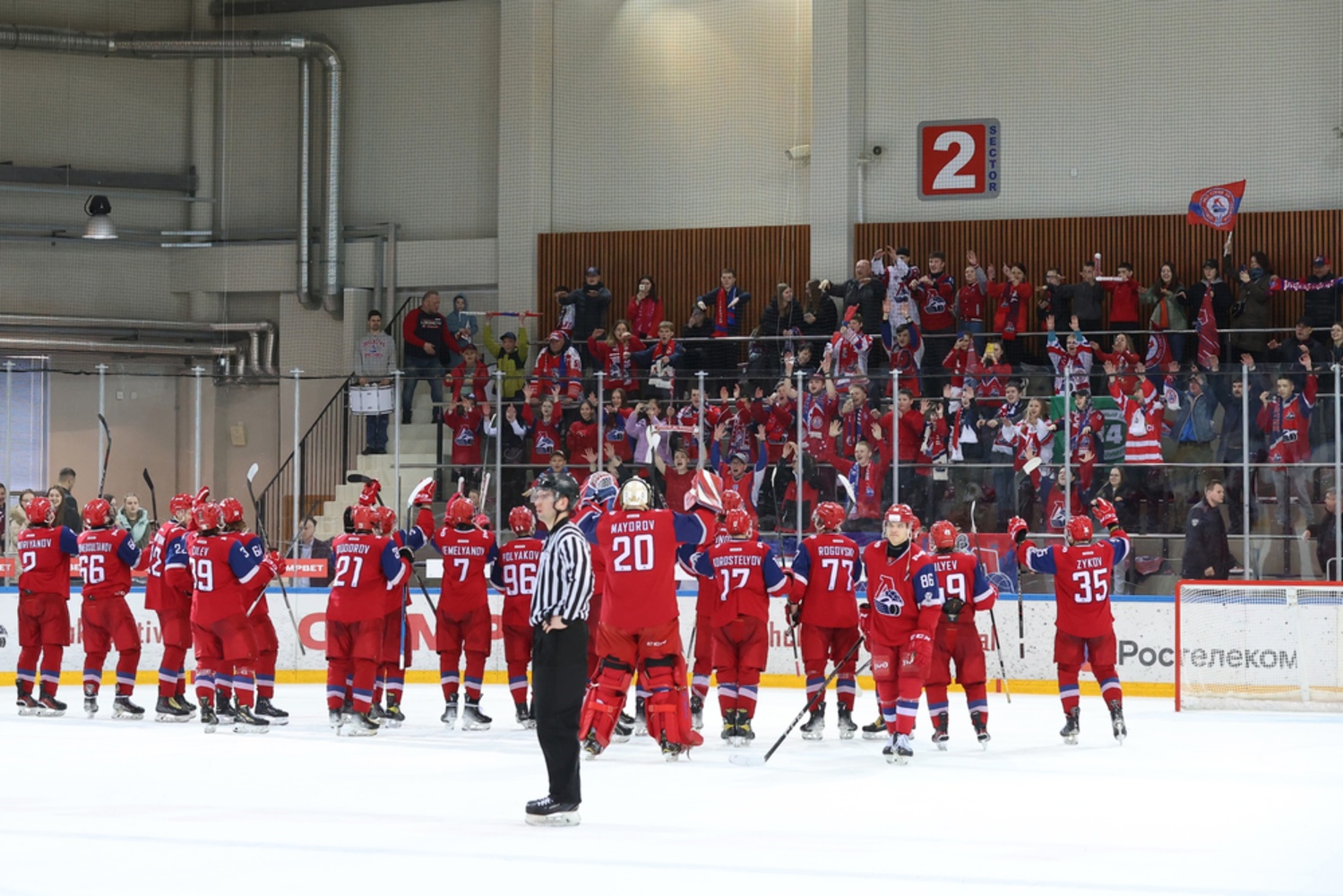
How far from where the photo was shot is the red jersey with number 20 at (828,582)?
1119cm

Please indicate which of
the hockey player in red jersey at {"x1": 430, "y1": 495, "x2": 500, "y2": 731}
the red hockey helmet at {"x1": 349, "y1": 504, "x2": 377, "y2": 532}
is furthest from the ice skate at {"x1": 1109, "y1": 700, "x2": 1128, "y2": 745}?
the red hockey helmet at {"x1": 349, "y1": 504, "x2": 377, "y2": 532}

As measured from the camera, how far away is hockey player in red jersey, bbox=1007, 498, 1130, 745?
437 inches

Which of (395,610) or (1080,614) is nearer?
(1080,614)

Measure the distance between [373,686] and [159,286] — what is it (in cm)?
1268

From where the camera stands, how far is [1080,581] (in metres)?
11.1

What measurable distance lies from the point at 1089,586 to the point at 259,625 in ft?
18.7

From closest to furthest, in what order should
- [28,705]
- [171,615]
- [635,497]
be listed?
[635,497]
[171,615]
[28,705]

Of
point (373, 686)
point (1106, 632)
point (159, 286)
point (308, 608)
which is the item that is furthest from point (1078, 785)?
point (159, 286)

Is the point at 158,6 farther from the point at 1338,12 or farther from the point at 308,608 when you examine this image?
the point at 1338,12

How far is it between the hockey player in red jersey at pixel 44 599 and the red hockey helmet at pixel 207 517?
1616 millimetres

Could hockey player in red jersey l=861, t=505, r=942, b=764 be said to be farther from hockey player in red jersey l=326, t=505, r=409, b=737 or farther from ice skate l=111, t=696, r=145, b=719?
ice skate l=111, t=696, r=145, b=719

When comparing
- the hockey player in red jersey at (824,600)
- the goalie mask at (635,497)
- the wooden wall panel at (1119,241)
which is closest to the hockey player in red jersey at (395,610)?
the goalie mask at (635,497)

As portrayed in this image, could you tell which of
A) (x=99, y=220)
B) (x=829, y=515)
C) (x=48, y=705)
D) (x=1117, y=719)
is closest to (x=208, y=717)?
(x=48, y=705)

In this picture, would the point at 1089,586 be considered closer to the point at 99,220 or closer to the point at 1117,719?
the point at 1117,719
